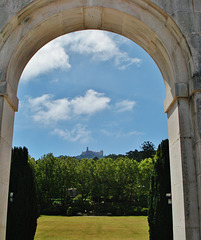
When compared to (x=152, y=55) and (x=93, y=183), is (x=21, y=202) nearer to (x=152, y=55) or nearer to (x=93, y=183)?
(x=152, y=55)

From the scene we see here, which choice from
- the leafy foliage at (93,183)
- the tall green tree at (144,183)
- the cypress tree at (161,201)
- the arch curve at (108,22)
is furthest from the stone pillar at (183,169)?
the tall green tree at (144,183)

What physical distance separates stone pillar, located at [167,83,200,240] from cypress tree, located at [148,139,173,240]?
821 centimetres

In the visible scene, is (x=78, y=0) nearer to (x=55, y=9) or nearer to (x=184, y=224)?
(x=55, y=9)

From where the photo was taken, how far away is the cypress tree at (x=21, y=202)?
12.3 meters

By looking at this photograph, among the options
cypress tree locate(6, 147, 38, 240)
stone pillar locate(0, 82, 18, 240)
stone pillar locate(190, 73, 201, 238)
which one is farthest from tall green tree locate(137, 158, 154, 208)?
stone pillar locate(0, 82, 18, 240)

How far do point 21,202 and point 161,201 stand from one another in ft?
21.7

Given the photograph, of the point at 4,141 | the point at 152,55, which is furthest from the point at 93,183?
the point at 4,141

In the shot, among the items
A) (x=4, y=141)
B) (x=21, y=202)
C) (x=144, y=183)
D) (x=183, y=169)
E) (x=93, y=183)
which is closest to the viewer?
(x=183, y=169)

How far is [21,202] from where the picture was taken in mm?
13000

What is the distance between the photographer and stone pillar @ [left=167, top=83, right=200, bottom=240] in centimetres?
461

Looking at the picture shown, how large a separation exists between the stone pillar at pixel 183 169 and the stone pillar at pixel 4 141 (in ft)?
10.3

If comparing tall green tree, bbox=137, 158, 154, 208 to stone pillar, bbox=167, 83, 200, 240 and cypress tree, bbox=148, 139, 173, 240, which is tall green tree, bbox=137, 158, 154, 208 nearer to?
cypress tree, bbox=148, 139, 173, 240

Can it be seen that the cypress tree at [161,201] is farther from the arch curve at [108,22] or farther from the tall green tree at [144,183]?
the tall green tree at [144,183]

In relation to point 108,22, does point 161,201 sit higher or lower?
lower
